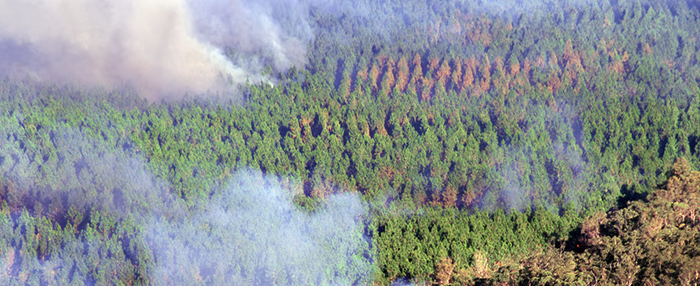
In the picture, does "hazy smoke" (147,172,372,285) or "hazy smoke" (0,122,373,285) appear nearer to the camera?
"hazy smoke" (147,172,372,285)

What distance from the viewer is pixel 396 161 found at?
368 ft

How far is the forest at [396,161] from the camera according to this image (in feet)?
253

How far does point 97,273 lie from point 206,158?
37.1 metres

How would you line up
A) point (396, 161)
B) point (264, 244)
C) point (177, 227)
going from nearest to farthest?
point (264, 244)
point (177, 227)
point (396, 161)

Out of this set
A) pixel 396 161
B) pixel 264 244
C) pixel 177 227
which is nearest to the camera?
pixel 264 244

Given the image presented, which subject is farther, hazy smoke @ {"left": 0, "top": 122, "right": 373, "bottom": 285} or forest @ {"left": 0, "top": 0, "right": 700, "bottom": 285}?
hazy smoke @ {"left": 0, "top": 122, "right": 373, "bottom": 285}

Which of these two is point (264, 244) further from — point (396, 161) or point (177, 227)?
point (396, 161)

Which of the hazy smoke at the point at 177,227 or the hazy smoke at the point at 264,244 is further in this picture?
the hazy smoke at the point at 177,227

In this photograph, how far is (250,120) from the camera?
442 feet

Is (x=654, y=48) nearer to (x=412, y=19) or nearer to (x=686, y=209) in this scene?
(x=412, y=19)

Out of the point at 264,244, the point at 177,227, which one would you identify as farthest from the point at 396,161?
the point at 264,244

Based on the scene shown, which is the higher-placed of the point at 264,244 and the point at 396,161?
the point at 396,161

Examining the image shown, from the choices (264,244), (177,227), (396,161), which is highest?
(396,161)

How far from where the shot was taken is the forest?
253 ft
